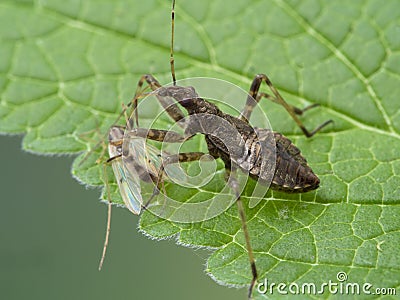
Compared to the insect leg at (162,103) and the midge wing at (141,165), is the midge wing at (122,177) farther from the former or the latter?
the insect leg at (162,103)

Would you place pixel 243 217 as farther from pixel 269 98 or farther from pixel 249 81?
pixel 249 81

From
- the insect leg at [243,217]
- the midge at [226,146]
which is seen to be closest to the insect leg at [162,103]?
the midge at [226,146]

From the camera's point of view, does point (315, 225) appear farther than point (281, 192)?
No

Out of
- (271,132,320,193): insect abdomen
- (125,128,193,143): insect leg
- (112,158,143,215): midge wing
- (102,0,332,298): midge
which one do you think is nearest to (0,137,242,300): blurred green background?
(112,158,143,215): midge wing

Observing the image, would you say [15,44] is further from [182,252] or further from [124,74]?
[182,252]

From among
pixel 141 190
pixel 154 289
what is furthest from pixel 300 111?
pixel 154 289

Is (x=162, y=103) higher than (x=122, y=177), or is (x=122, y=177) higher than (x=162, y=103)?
(x=162, y=103)

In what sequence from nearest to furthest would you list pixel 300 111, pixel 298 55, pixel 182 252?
pixel 300 111, pixel 298 55, pixel 182 252

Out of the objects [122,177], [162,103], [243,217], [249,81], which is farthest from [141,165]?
[249,81]
